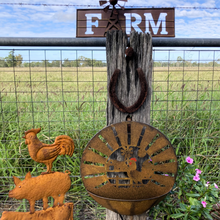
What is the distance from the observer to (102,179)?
1.27 m

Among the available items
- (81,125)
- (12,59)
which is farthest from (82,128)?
(12,59)

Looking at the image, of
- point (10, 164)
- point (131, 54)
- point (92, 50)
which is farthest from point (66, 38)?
point (10, 164)

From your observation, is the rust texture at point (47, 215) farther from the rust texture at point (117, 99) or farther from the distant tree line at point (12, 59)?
the distant tree line at point (12, 59)

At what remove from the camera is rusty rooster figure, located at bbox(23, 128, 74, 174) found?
126 cm

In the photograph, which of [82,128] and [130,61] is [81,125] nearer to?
[82,128]

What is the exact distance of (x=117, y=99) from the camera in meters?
1.31

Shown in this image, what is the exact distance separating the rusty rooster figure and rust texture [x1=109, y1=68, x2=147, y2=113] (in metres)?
0.36

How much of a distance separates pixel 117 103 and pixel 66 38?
70cm

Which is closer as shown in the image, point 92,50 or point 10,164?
point 92,50

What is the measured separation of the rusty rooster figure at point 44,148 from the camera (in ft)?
4.14

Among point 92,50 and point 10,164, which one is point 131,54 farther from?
point 10,164

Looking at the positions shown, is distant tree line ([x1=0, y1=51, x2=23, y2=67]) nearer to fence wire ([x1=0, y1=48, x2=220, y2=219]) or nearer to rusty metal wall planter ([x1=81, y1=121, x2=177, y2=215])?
fence wire ([x1=0, y1=48, x2=220, y2=219])

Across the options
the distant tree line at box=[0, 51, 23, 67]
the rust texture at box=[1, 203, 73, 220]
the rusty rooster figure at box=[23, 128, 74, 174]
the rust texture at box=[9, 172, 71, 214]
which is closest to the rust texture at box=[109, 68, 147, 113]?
the rusty rooster figure at box=[23, 128, 74, 174]

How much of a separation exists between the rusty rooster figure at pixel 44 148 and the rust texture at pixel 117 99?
0.36 m
